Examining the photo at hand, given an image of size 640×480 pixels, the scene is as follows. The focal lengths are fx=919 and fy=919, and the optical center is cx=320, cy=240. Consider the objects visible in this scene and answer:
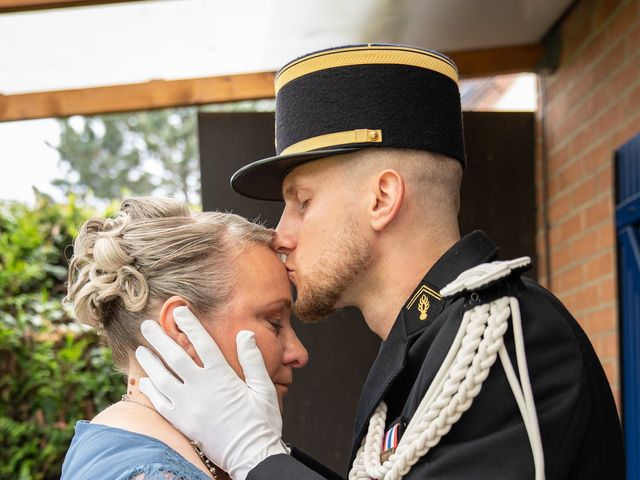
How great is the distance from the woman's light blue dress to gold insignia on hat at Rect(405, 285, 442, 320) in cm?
54

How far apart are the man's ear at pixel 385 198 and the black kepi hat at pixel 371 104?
72 millimetres

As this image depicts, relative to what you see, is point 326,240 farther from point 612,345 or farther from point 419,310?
point 612,345

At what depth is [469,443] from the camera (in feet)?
4.98

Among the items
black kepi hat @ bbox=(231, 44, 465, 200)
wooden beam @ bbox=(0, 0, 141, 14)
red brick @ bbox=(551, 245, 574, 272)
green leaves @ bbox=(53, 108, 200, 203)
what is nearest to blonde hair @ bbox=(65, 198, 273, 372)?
black kepi hat @ bbox=(231, 44, 465, 200)

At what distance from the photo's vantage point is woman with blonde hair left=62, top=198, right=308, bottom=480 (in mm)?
1983

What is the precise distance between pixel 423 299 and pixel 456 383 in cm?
36

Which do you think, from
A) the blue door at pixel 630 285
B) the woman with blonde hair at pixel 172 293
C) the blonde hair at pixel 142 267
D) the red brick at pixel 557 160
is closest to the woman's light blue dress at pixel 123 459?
the woman with blonde hair at pixel 172 293

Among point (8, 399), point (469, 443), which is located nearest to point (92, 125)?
point (8, 399)

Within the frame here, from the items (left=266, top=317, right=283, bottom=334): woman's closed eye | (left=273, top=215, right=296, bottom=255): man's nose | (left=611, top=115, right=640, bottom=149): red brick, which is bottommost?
(left=266, top=317, right=283, bottom=334): woman's closed eye

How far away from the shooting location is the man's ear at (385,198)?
196 cm

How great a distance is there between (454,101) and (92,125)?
63.6ft

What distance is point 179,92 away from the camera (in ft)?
15.7

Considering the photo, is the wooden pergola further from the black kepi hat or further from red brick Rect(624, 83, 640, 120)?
the black kepi hat

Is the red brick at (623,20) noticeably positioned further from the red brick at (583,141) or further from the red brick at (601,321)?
the red brick at (601,321)
